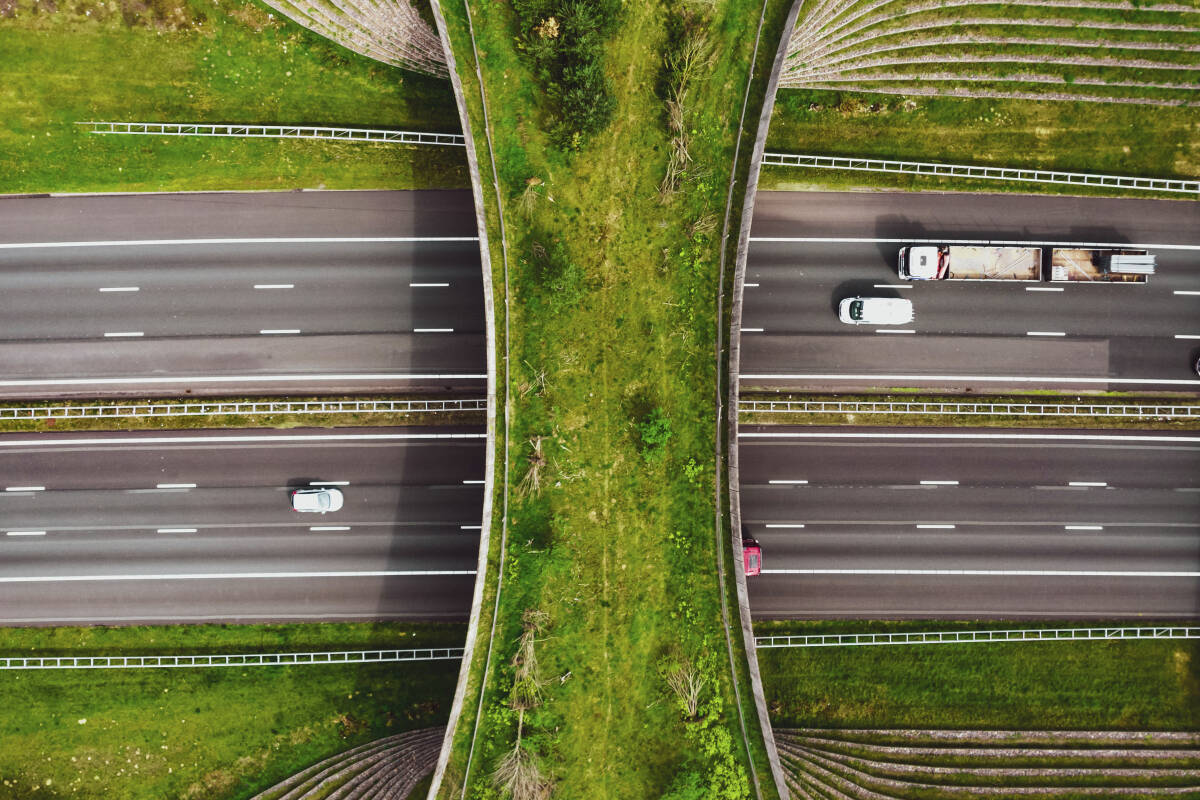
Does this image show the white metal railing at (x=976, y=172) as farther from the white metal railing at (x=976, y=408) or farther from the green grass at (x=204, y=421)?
the green grass at (x=204, y=421)

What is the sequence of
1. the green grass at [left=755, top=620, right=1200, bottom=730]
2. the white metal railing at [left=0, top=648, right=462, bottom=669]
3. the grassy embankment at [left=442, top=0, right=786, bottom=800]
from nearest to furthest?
the grassy embankment at [left=442, top=0, right=786, bottom=800] < the white metal railing at [left=0, top=648, right=462, bottom=669] < the green grass at [left=755, top=620, right=1200, bottom=730]

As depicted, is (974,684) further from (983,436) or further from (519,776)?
(519,776)

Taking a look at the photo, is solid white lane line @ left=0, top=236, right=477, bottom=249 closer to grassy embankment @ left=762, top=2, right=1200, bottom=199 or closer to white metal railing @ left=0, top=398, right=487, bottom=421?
white metal railing @ left=0, top=398, right=487, bottom=421

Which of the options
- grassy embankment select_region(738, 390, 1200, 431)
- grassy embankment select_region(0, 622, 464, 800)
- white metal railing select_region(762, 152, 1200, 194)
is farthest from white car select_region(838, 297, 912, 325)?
grassy embankment select_region(0, 622, 464, 800)

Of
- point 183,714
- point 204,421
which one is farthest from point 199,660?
point 204,421

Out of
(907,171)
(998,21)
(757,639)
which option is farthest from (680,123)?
(757,639)

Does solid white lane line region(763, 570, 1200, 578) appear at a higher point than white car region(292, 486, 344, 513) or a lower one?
lower

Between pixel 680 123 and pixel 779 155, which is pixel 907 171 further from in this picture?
pixel 680 123

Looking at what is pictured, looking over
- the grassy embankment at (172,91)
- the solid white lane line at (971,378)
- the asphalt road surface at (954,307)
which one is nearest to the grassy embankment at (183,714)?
the grassy embankment at (172,91)
